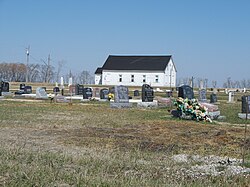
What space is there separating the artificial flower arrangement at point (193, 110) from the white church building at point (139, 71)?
64976mm

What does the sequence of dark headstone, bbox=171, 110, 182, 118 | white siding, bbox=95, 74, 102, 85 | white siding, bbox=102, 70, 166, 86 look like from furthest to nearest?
white siding, bbox=95, 74, 102, 85 < white siding, bbox=102, 70, 166, 86 < dark headstone, bbox=171, 110, 182, 118

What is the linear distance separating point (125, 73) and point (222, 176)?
261 ft

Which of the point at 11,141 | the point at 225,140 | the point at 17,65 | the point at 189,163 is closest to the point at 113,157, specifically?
the point at 189,163

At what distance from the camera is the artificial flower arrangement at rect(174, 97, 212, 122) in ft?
61.4

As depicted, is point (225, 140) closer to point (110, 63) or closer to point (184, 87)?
point (184, 87)

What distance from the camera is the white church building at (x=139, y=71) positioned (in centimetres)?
8481

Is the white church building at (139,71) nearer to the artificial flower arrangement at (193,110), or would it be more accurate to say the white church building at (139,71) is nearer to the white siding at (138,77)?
the white siding at (138,77)

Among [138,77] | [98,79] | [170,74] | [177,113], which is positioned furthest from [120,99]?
[98,79]

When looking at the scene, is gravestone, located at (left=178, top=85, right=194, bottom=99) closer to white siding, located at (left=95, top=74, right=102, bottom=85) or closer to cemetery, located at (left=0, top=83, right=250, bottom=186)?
cemetery, located at (left=0, top=83, right=250, bottom=186)

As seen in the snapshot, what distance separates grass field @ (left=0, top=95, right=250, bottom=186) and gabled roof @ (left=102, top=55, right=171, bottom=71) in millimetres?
70948

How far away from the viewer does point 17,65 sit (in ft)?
359

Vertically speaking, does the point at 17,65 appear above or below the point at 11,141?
above

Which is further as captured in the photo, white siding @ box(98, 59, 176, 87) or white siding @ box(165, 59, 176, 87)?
white siding @ box(165, 59, 176, 87)

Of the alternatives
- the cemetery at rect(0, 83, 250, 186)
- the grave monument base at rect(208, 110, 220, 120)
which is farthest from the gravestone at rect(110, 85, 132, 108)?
the cemetery at rect(0, 83, 250, 186)
